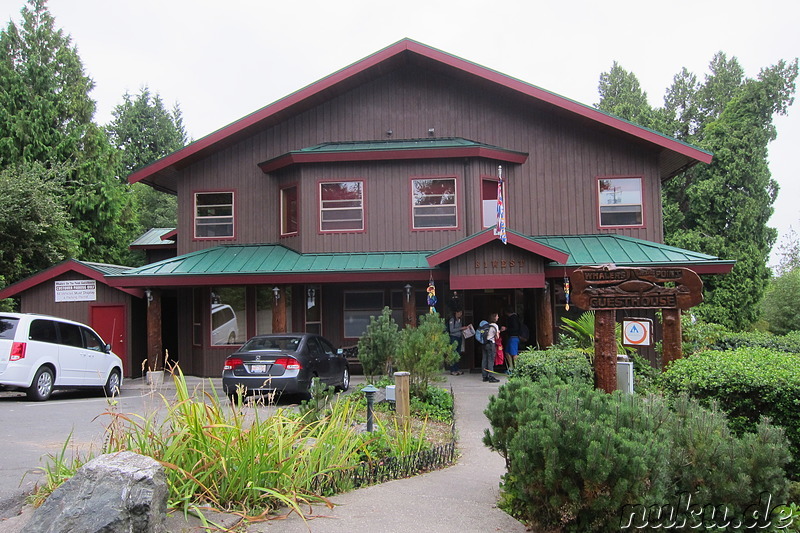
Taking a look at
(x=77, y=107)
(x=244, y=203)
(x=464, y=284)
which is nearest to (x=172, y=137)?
(x=77, y=107)

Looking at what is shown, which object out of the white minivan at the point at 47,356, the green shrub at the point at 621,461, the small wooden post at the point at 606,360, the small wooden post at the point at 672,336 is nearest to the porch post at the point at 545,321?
the small wooden post at the point at 672,336

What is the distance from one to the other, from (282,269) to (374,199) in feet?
11.0

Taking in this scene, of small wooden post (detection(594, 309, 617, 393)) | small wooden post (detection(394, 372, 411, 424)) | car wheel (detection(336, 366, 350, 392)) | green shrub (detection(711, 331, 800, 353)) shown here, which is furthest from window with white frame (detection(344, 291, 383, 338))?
small wooden post (detection(594, 309, 617, 393))

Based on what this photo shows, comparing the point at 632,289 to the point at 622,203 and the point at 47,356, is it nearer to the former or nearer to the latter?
the point at 47,356

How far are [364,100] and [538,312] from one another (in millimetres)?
8131

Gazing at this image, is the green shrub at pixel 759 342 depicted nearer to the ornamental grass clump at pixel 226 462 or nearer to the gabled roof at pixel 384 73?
the gabled roof at pixel 384 73

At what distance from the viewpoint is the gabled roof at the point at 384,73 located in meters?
17.7

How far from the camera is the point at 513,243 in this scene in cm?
1569

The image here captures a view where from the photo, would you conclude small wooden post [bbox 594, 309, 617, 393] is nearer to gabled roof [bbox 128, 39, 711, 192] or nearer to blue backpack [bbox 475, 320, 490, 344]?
blue backpack [bbox 475, 320, 490, 344]

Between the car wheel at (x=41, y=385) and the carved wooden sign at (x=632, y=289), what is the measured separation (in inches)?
431

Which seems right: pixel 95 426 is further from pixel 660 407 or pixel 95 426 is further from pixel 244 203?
pixel 244 203

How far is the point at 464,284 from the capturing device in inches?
623

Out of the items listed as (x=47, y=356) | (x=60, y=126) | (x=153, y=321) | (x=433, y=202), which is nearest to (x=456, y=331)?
(x=433, y=202)

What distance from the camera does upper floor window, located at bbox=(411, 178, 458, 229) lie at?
59.4ft
